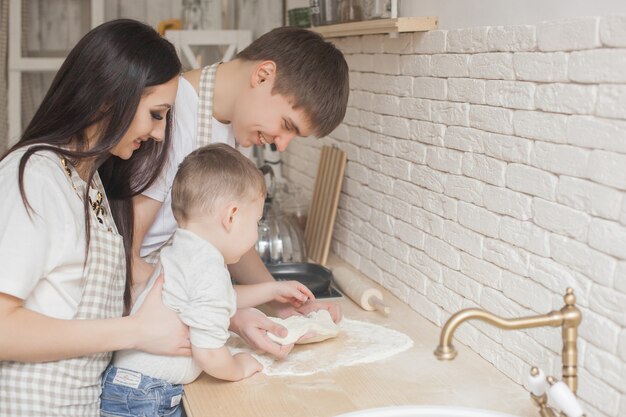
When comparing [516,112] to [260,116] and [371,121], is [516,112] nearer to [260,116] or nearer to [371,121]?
[260,116]

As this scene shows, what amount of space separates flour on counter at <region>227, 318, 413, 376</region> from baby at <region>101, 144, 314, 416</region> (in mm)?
119

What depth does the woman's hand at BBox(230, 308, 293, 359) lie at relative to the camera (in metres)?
1.59

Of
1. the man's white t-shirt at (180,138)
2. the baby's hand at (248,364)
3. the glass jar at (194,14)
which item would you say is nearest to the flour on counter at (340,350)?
the baby's hand at (248,364)

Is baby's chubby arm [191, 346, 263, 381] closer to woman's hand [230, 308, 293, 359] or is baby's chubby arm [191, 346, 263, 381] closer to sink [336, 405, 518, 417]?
woman's hand [230, 308, 293, 359]

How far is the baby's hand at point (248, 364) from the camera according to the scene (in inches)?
60.3

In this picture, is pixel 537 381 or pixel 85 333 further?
pixel 85 333

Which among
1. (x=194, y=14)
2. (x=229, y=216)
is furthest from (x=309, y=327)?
(x=194, y=14)

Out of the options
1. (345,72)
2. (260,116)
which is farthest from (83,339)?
(345,72)

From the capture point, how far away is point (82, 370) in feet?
4.58

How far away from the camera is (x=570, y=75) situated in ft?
4.21

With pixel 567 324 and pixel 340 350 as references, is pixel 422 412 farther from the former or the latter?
pixel 340 350

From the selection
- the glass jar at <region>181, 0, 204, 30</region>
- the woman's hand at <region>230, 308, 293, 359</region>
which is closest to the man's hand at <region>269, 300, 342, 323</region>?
the woman's hand at <region>230, 308, 293, 359</region>

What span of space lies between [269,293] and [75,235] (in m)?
0.56

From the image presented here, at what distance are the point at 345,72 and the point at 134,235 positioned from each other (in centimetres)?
60
